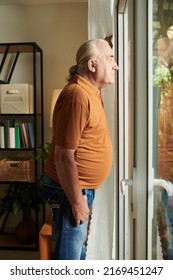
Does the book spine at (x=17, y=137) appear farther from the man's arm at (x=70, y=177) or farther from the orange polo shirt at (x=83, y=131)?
the man's arm at (x=70, y=177)

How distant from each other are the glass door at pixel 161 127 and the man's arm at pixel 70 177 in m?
0.34

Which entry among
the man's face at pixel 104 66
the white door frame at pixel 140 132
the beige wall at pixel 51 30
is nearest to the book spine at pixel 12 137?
the beige wall at pixel 51 30

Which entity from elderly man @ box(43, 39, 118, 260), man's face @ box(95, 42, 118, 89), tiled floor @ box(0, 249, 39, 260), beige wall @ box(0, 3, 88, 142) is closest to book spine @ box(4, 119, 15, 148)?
beige wall @ box(0, 3, 88, 142)

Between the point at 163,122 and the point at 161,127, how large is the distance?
0.07 ft

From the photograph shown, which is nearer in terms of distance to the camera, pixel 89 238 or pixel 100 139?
pixel 100 139

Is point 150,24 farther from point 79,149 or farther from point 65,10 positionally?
point 65,10

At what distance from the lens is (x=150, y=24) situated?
2.77 feet

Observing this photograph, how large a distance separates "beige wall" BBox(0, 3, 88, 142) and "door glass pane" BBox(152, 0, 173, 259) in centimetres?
169

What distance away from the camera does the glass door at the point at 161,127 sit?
0.84m

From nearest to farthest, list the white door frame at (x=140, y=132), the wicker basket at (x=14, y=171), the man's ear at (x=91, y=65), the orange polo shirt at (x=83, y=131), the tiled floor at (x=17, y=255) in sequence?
1. the white door frame at (x=140, y=132)
2. the orange polo shirt at (x=83, y=131)
3. the man's ear at (x=91, y=65)
4. the wicker basket at (x=14, y=171)
5. the tiled floor at (x=17, y=255)

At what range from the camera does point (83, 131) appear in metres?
1.18

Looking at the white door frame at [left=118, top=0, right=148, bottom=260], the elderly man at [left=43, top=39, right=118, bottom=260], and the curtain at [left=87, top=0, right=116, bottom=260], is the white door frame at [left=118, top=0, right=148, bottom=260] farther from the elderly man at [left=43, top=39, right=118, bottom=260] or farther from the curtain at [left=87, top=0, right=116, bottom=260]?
the curtain at [left=87, top=0, right=116, bottom=260]

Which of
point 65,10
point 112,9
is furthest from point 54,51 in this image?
point 112,9
